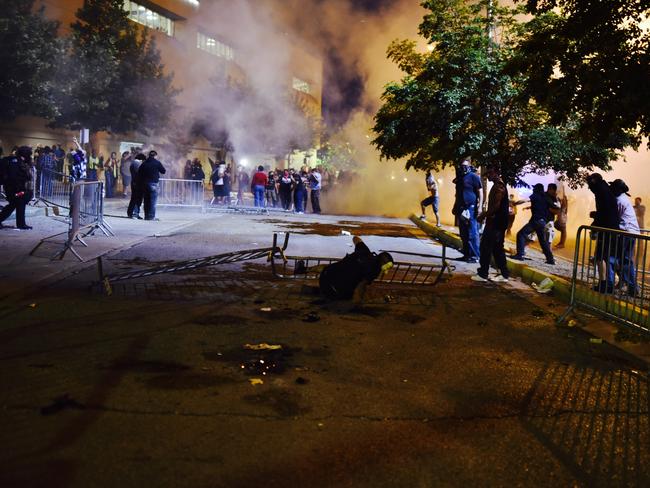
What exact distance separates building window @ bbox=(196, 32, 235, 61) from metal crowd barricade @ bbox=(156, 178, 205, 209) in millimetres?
16582

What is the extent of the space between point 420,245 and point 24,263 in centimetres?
767

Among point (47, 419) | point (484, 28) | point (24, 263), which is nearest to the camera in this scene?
point (47, 419)

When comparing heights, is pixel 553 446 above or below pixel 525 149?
below

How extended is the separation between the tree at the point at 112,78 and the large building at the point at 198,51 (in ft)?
4.98

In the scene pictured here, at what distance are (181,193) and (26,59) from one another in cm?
1082

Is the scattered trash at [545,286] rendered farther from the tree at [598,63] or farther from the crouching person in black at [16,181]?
the crouching person in black at [16,181]

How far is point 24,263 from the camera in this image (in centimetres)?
779

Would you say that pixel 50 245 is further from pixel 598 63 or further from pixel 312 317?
pixel 598 63

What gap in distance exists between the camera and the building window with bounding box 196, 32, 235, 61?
33.7 metres

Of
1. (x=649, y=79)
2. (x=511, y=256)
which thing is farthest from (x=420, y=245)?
(x=649, y=79)

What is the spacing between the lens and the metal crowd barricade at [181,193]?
18609 mm

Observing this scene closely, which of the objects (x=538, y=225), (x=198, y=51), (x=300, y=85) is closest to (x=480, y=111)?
(x=538, y=225)

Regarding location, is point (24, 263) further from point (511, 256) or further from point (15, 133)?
point (15, 133)

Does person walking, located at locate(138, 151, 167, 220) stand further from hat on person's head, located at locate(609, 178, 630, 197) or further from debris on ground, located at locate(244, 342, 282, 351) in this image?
debris on ground, located at locate(244, 342, 282, 351)
